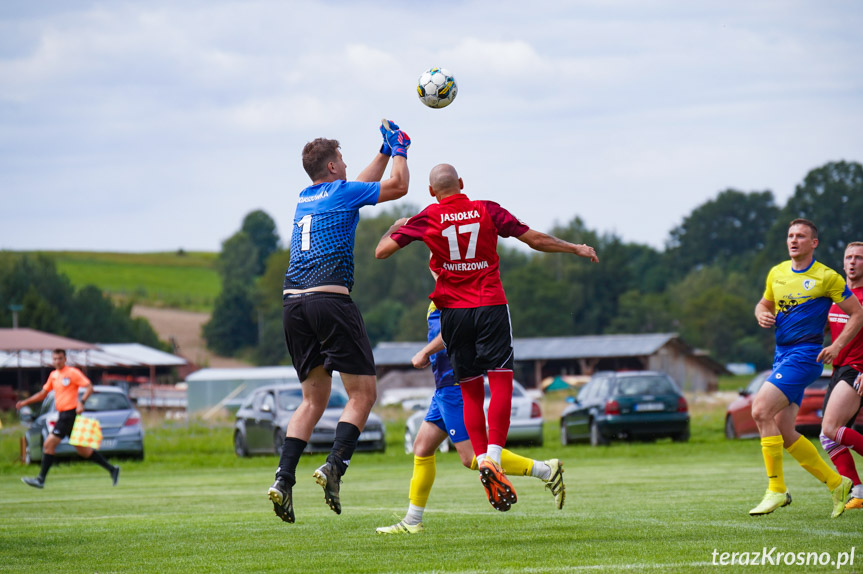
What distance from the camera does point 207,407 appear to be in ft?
199

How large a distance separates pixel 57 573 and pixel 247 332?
394ft

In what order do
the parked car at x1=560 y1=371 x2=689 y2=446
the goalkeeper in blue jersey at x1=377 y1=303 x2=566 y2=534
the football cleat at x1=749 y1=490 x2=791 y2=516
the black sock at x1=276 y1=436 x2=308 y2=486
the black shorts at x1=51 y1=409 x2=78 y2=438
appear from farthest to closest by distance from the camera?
the parked car at x1=560 y1=371 x2=689 y2=446, the black shorts at x1=51 y1=409 x2=78 y2=438, the football cleat at x1=749 y1=490 x2=791 y2=516, the goalkeeper in blue jersey at x1=377 y1=303 x2=566 y2=534, the black sock at x1=276 y1=436 x2=308 y2=486

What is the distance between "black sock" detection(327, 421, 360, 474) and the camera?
292 inches

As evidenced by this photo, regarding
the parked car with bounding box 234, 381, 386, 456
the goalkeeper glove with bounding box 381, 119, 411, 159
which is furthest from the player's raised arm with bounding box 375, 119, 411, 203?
the parked car with bounding box 234, 381, 386, 456

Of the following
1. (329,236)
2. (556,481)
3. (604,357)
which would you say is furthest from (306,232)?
(604,357)

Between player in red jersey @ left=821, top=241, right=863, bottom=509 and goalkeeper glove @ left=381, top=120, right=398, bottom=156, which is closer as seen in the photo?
goalkeeper glove @ left=381, top=120, right=398, bottom=156

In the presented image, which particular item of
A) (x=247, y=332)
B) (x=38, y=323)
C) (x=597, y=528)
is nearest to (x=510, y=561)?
(x=597, y=528)

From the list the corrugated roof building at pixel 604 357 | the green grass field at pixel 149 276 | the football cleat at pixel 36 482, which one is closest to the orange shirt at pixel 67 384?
the football cleat at pixel 36 482

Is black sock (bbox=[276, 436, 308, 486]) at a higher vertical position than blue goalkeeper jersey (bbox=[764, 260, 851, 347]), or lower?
lower

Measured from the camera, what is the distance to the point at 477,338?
7.89m

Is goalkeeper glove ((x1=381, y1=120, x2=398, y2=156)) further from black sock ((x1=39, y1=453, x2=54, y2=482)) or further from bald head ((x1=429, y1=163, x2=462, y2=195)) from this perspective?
black sock ((x1=39, y1=453, x2=54, y2=482))

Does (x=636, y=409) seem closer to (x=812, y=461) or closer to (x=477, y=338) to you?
(x=812, y=461)

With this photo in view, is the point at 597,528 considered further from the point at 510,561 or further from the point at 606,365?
the point at 606,365

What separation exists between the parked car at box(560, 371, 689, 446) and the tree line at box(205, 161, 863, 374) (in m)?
79.1
